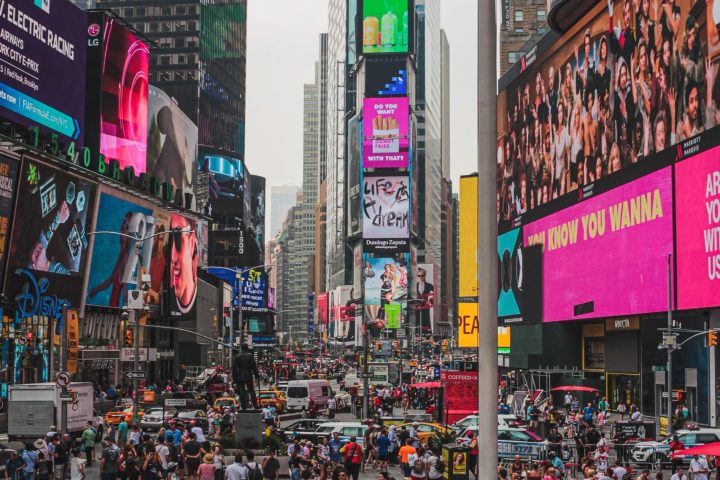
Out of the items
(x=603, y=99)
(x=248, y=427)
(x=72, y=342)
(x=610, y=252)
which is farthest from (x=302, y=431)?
(x=603, y=99)

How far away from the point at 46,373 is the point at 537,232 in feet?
136

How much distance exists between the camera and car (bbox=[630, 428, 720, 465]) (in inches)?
1438

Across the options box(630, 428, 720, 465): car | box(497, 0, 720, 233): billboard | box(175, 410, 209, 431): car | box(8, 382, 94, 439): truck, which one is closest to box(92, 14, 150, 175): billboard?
box(497, 0, 720, 233): billboard

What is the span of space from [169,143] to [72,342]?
52355mm

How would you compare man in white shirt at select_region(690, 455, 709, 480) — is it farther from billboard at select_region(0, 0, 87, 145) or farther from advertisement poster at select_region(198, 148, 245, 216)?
advertisement poster at select_region(198, 148, 245, 216)

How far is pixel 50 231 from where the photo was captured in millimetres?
64438

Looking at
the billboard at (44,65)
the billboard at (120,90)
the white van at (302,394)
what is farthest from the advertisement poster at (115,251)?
the white van at (302,394)

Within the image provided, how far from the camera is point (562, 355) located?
279 feet

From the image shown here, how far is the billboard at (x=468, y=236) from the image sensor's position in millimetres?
123438

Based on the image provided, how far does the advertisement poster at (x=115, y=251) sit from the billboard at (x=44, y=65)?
21.6ft

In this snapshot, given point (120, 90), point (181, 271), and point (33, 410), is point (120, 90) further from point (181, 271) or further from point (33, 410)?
point (33, 410)

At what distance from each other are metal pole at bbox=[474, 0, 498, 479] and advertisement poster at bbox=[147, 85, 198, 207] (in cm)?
9858

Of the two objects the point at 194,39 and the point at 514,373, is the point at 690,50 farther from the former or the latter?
the point at 194,39

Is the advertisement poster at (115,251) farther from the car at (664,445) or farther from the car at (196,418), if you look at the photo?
the car at (664,445)
